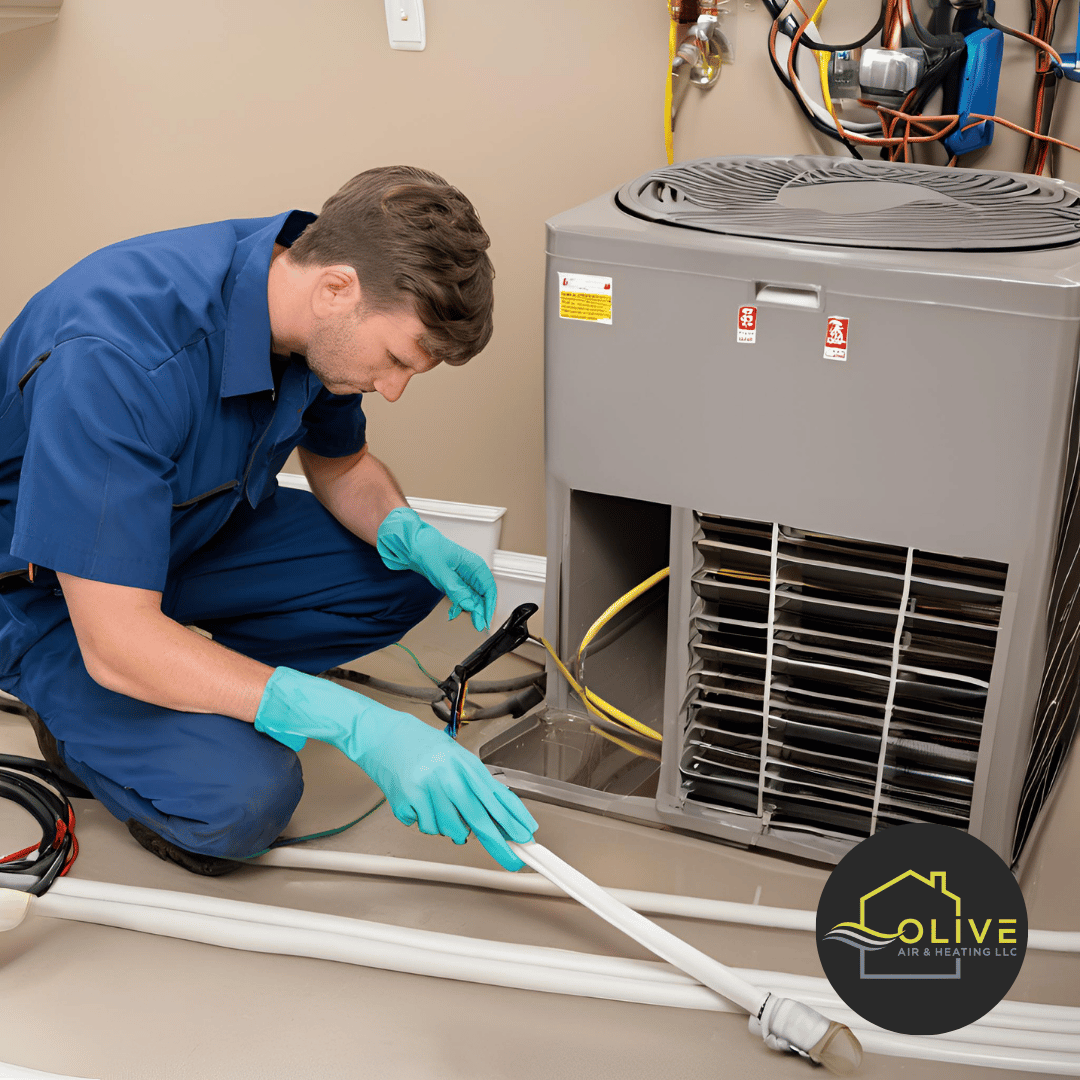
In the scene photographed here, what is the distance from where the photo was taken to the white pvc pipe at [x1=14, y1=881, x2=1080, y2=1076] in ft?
3.34

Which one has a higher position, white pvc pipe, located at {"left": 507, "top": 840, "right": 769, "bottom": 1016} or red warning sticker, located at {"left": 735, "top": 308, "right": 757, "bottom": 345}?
red warning sticker, located at {"left": 735, "top": 308, "right": 757, "bottom": 345}

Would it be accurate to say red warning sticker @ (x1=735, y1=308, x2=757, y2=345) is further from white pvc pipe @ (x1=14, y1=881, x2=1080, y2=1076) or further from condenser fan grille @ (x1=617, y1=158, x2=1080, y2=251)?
white pvc pipe @ (x1=14, y1=881, x2=1080, y2=1076)

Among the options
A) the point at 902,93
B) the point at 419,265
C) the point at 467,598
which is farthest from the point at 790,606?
the point at 902,93

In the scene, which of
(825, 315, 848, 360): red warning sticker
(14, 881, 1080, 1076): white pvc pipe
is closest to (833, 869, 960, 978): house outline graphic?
(14, 881, 1080, 1076): white pvc pipe

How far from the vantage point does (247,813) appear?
51.1 inches

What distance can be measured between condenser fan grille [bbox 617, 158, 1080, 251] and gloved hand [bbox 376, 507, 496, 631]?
1.74ft

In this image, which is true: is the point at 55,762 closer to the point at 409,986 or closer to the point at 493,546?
the point at 409,986

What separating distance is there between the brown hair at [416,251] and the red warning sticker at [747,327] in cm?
28

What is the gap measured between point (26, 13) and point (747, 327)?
5.02ft

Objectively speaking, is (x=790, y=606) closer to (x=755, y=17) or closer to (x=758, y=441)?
(x=758, y=441)

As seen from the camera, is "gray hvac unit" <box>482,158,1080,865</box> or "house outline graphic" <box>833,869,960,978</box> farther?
"gray hvac unit" <box>482,158,1080,865</box>

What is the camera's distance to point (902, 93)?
1.49 metres

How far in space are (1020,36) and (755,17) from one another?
364mm

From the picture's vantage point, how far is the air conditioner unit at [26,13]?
1930 millimetres
